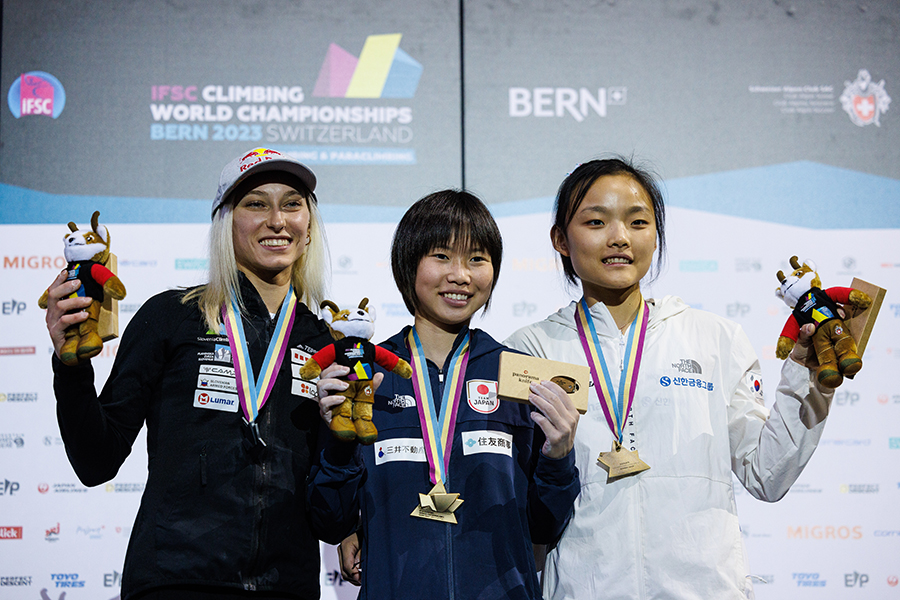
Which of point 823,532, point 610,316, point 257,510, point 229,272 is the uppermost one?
point 229,272

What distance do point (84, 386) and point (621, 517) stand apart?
1255 millimetres

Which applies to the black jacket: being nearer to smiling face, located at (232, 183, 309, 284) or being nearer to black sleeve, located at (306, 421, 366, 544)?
black sleeve, located at (306, 421, 366, 544)

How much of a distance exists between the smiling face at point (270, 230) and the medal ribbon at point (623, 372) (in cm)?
79

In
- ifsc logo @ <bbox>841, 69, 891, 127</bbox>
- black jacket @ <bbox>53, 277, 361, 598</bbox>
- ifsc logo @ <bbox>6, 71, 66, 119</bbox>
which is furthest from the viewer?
ifsc logo @ <bbox>841, 69, 891, 127</bbox>

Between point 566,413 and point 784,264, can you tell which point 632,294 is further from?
point 784,264

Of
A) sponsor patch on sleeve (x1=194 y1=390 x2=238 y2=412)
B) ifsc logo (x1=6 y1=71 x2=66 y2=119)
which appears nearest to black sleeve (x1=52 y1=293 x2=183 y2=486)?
sponsor patch on sleeve (x1=194 y1=390 x2=238 y2=412)

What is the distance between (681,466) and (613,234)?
0.60 meters

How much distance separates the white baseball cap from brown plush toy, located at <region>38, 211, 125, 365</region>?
321 mm

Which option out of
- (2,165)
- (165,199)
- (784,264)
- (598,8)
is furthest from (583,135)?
(2,165)

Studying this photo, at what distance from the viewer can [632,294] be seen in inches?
76.7

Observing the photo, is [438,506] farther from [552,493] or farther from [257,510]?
[257,510]

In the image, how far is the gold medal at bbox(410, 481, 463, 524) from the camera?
1.55m

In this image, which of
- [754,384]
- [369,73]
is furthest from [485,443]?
[369,73]

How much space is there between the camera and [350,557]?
6.18ft
